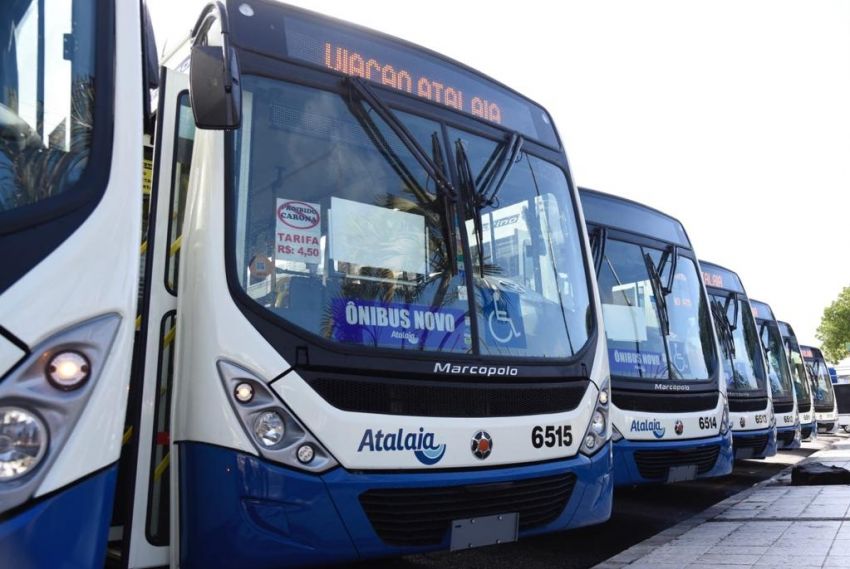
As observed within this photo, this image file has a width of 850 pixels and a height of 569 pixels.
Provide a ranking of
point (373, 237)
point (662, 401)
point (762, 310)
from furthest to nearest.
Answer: point (762, 310), point (662, 401), point (373, 237)

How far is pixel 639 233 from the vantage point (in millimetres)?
7668

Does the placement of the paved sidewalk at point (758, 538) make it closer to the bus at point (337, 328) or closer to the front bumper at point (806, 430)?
the bus at point (337, 328)

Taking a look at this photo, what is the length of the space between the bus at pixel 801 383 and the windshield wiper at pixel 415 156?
13889 millimetres

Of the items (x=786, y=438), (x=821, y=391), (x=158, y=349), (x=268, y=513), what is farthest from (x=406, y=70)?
(x=821, y=391)

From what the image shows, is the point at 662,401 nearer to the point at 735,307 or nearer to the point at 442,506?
the point at 442,506

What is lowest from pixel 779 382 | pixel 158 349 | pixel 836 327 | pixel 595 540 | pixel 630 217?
A: pixel 595 540

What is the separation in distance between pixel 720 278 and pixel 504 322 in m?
7.88

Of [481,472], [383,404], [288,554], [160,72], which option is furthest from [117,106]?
[481,472]

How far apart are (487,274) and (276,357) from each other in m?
1.39

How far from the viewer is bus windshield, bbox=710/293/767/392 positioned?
10078 mm

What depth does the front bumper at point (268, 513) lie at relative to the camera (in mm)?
3070

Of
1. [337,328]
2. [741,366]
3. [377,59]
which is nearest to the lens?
[337,328]

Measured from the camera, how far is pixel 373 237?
378cm

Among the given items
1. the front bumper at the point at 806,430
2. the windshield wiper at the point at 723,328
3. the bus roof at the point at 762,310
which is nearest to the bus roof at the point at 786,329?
the front bumper at the point at 806,430
